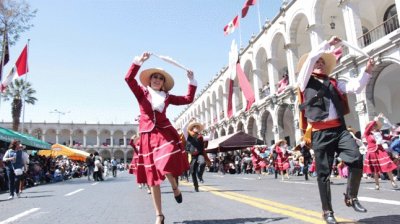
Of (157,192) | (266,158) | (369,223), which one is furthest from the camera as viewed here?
(266,158)

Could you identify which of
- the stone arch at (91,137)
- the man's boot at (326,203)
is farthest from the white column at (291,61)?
the stone arch at (91,137)

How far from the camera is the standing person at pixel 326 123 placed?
13.0ft

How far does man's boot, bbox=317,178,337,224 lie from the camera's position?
374 cm

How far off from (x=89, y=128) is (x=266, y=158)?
7076 cm

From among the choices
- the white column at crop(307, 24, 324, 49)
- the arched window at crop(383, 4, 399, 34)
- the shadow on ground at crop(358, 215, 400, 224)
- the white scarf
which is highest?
the arched window at crop(383, 4, 399, 34)

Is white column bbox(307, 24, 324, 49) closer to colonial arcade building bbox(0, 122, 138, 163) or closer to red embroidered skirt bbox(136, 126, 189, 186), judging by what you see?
red embroidered skirt bbox(136, 126, 189, 186)

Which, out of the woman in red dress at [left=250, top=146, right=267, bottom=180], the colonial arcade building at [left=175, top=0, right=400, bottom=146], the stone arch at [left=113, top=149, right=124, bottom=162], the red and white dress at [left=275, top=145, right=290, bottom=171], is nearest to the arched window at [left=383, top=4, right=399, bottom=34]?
the colonial arcade building at [left=175, top=0, right=400, bottom=146]

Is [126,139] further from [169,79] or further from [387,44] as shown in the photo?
[169,79]

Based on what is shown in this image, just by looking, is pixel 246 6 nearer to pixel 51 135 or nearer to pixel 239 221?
pixel 239 221

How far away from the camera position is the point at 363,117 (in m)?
17.2

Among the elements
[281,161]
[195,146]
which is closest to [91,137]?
[281,161]

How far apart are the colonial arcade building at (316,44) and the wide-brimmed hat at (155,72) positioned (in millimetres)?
12234

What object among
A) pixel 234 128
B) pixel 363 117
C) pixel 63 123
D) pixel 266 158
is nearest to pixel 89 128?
pixel 63 123

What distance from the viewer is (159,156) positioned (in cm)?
445
